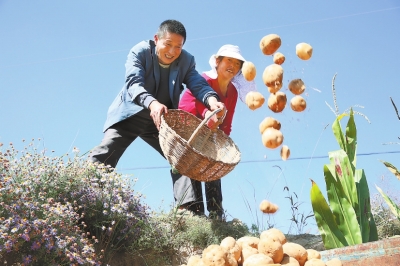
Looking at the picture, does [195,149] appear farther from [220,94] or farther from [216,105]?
[220,94]

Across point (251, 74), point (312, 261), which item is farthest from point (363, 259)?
point (251, 74)

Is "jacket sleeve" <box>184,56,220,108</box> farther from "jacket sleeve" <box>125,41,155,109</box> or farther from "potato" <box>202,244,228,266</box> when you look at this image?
"potato" <box>202,244,228,266</box>

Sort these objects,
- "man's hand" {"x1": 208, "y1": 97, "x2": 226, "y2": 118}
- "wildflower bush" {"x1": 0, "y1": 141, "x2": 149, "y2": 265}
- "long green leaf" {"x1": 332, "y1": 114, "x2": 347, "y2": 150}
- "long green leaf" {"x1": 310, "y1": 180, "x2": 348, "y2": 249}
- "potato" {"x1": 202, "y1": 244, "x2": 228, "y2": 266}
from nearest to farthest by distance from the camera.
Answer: "potato" {"x1": 202, "y1": 244, "x2": 228, "y2": 266}
"wildflower bush" {"x1": 0, "y1": 141, "x2": 149, "y2": 265}
"long green leaf" {"x1": 310, "y1": 180, "x2": 348, "y2": 249}
"long green leaf" {"x1": 332, "y1": 114, "x2": 347, "y2": 150}
"man's hand" {"x1": 208, "y1": 97, "x2": 226, "y2": 118}

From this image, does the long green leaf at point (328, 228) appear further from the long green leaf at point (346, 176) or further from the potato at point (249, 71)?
the potato at point (249, 71)

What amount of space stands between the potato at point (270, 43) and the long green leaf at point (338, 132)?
3.61 feet

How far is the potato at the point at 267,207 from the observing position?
4.20m

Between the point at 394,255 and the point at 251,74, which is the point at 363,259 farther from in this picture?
the point at 251,74

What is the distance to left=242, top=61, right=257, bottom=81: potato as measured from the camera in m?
4.09

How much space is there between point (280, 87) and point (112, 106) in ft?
4.59

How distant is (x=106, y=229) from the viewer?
10.3 ft

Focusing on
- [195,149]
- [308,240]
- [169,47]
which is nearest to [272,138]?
[308,240]

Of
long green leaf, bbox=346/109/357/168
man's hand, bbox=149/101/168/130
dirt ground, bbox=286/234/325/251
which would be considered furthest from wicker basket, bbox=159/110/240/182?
dirt ground, bbox=286/234/325/251

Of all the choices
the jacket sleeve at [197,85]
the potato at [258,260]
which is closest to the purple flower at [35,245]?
the potato at [258,260]

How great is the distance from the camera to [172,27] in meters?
3.62
